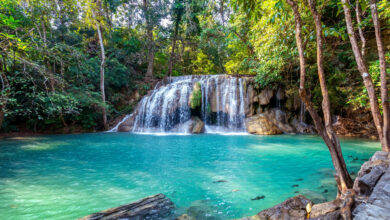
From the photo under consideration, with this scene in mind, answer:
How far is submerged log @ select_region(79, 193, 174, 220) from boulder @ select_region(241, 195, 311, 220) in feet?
4.26

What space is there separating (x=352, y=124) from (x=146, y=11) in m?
18.1

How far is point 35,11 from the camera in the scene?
5371mm

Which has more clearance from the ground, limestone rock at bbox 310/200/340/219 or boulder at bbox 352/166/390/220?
boulder at bbox 352/166/390/220

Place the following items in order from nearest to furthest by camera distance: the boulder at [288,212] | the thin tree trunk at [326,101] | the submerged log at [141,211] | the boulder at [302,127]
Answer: the boulder at [288,212] < the submerged log at [141,211] < the thin tree trunk at [326,101] < the boulder at [302,127]

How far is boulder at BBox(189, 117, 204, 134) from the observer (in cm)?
1331

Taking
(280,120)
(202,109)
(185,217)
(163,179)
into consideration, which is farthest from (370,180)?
(202,109)

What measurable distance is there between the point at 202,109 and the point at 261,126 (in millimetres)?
4355

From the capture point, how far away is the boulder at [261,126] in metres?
12.4

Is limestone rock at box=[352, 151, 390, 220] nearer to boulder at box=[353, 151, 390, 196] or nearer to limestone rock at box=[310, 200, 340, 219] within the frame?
boulder at box=[353, 151, 390, 196]

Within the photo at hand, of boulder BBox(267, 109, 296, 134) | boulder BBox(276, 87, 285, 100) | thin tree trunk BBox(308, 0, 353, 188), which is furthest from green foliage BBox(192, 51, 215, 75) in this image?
thin tree trunk BBox(308, 0, 353, 188)

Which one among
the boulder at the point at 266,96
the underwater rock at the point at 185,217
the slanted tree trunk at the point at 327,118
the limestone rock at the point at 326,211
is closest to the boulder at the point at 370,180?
the limestone rock at the point at 326,211

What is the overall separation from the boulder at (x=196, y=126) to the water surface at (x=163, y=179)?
5.88 metres

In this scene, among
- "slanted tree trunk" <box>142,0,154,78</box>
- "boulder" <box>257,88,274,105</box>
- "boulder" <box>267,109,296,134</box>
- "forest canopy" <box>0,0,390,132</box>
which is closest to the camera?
"forest canopy" <box>0,0,390,132</box>

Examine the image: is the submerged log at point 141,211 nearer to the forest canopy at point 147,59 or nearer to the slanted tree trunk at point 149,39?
the forest canopy at point 147,59
